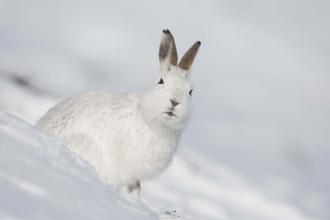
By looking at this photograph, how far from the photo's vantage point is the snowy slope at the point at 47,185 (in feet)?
10.1

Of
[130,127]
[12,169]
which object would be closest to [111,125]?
[130,127]

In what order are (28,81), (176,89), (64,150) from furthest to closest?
1. (28,81)
2. (176,89)
3. (64,150)

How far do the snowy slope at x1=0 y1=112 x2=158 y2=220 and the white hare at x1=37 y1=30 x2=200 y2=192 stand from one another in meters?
3.61

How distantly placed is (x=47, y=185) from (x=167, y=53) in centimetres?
510

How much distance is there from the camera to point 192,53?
27.3 ft

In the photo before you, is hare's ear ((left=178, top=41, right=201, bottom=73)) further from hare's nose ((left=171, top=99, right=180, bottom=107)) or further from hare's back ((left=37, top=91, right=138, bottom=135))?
hare's nose ((left=171, top=99, right=180, bottom=107))

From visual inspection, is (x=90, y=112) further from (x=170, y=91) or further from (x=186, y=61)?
(x=186, y=61)

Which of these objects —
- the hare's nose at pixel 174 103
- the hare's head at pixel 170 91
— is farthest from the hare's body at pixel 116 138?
the hare's nose at pixel 174 103

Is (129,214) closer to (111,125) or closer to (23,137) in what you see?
(23,137)

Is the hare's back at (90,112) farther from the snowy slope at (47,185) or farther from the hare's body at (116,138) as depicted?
the snowy slope at (47,185)

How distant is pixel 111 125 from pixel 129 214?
13.9 ft

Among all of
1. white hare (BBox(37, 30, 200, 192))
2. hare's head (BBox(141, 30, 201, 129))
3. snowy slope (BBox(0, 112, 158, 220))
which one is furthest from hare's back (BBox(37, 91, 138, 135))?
snowy slope (BBox(0, 112, 158, 220))

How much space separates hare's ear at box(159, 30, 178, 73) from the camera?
820 cm

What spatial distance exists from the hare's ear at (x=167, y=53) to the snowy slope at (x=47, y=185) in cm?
405
